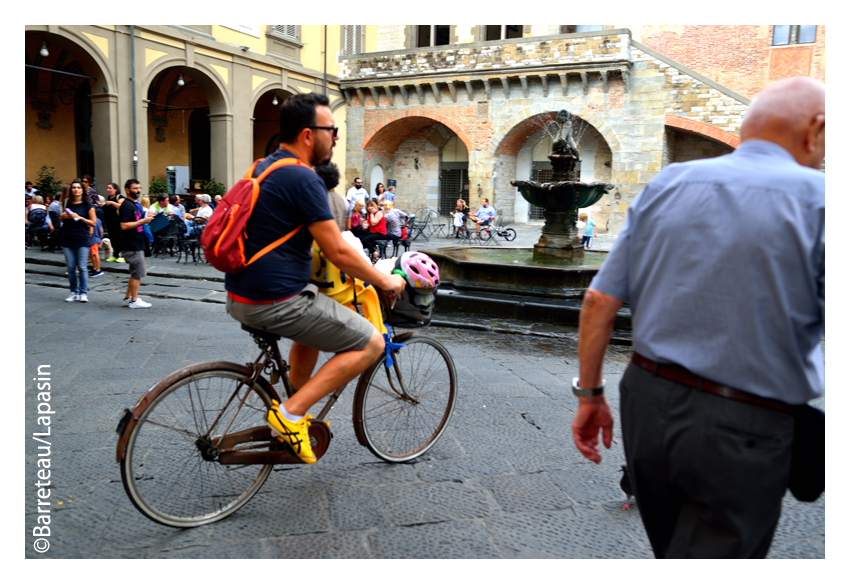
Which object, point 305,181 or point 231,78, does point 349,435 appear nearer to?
point 305,181

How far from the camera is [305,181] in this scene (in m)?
2.35

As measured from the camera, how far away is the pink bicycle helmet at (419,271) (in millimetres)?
2934

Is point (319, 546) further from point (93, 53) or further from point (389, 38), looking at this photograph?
point (389, 38)

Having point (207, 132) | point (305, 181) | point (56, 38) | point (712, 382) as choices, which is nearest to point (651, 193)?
point (712, 382)

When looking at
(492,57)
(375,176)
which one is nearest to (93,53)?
(375,176)

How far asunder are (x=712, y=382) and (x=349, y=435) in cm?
249

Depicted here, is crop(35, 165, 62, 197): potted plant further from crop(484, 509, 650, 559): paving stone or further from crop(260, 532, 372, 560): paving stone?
crop(484, 509, 650, 559): paving stone

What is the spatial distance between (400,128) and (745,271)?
2571cm

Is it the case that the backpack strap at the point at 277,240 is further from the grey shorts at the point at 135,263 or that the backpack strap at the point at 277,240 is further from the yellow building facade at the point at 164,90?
the yellow building facade at the point at 164,90

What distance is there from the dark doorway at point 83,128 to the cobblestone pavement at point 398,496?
18.4 metres

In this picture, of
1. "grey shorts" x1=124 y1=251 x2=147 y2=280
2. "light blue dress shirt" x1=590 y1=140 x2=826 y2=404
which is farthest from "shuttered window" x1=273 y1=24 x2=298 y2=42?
"light blue dress shirt" x1=590 y1=140 x2=826 y2=404

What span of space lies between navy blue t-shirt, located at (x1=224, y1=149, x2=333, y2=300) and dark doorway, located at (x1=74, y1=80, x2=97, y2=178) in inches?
841

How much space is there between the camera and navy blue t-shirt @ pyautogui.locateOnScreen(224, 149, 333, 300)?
7.72 ft

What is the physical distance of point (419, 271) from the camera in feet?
9.64
